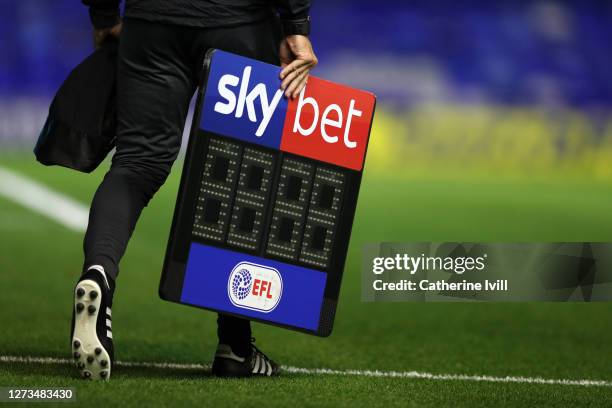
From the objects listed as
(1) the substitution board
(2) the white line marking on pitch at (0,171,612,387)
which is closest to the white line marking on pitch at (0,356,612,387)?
(2) the white line marking on pitch at (0,171,612,387)

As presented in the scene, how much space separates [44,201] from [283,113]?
8.04 meters

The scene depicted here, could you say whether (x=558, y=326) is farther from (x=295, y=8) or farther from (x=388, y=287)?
(x=295, y=8)

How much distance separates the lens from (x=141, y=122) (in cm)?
332

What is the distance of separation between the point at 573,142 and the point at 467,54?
313cm

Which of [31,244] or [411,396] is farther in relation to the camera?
[31,244]

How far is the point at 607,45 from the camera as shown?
760 inches

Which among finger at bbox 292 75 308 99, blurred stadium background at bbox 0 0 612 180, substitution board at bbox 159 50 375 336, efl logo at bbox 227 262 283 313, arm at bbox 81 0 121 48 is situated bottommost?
efl logo at bbox 227 262 283 313

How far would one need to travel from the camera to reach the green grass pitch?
3102mm

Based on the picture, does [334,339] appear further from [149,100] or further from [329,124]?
[149,100]

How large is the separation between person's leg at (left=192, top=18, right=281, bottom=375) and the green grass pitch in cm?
15

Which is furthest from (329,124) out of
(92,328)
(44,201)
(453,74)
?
(453,74)

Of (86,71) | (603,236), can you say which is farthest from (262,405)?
(603,236)

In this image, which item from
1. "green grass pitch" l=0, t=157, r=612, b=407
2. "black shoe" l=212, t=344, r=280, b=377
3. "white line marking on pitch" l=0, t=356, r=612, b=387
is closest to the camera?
"green grass pitch" l=0, t=157, r=612, b=407

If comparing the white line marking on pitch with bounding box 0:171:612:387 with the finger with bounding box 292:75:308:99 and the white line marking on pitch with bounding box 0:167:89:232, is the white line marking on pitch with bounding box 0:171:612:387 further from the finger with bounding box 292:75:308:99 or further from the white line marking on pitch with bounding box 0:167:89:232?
the finger with bounding box 292:75:308:99
